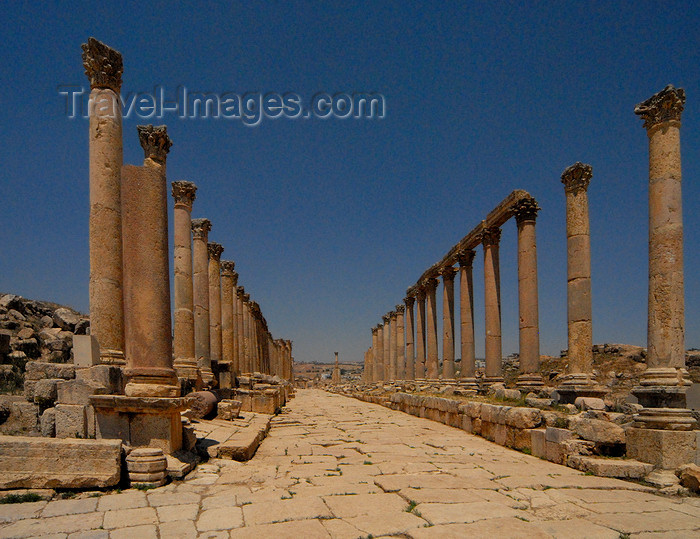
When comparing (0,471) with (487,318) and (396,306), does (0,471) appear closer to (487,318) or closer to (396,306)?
(487,318)

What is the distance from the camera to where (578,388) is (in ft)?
43.6

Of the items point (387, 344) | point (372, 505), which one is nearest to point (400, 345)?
point (387, 344)

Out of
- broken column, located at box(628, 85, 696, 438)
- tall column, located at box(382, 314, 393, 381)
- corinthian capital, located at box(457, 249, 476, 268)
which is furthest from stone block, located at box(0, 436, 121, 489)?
tall column, located at box(382, 314, 393, 381)

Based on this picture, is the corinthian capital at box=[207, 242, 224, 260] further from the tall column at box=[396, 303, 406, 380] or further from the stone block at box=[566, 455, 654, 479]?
the tall column at box=[396, 303, 406, 380]

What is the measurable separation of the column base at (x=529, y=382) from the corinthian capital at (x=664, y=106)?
929cm

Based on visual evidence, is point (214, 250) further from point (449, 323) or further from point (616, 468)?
point (616, 468)

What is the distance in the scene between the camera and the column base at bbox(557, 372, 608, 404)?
13.1m

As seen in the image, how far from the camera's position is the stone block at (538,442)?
10023 mm

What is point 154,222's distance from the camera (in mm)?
8953

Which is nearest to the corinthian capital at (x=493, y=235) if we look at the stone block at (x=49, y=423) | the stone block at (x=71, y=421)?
the stone block at (x=71, y=421)

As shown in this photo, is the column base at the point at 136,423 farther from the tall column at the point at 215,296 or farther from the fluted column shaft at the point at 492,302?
the fluted column shaft at the point at 492,302

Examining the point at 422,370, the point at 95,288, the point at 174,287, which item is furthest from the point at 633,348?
the point at 95,288

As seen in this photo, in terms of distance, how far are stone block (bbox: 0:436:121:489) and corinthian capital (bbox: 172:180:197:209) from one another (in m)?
11.0

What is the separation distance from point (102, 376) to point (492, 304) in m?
15.6
